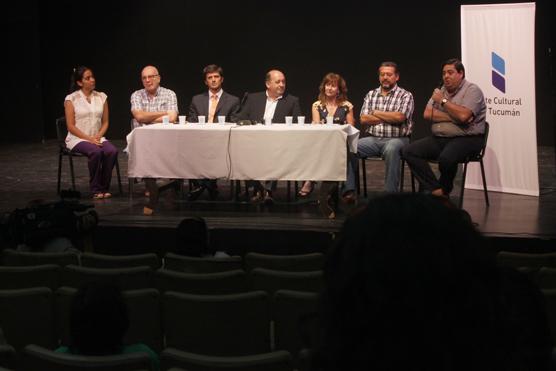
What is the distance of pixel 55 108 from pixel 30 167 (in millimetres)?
2934

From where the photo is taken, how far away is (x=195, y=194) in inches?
260

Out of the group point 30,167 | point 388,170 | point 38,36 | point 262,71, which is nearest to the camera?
point 388,170

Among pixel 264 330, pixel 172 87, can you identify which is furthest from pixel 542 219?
pixel 172 87

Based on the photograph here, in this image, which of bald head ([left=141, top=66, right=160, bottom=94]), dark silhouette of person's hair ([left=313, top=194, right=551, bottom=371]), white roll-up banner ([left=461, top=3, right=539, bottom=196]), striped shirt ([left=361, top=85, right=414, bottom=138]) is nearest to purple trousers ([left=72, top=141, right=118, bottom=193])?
bald head ([left=141, top=66, right=160, bottom=94])

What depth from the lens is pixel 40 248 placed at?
420 cm

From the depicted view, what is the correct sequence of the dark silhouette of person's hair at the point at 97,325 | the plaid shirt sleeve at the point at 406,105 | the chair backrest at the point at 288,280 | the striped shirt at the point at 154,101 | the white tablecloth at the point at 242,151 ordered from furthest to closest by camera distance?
the striped shirt at the point at 154,101, the plaid shirt sleeve at the point at 406,105, the white tablecloth at the point at 242,151, the chair backrest at the point at 288,280, the dark silhouette of person's hair at the point at 97,325

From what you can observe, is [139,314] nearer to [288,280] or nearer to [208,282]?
[208,282]

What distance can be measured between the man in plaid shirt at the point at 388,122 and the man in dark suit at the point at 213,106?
3.73ft

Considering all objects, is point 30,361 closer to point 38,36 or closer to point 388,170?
point 388,170

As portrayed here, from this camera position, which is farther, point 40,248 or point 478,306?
point 40,248

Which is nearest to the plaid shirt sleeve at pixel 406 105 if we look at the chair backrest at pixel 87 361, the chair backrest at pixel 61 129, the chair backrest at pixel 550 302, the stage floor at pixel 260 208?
the stage floor at pixel 260 208

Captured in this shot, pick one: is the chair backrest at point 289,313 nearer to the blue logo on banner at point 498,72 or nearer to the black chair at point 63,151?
the blue logo on banner at point 498,72

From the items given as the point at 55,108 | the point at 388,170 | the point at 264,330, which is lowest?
the point at 264,330

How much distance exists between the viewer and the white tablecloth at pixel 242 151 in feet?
19.0
